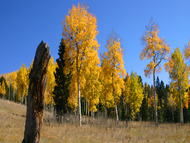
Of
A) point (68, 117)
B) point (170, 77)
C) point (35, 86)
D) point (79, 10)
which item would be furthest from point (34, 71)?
point (170, 77)

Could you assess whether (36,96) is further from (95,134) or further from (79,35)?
(79,35)

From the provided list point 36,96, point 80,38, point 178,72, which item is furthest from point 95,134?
point 178,72

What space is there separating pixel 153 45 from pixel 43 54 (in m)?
14.2

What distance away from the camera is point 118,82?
17.8 metres

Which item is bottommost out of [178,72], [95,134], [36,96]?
[95,134]

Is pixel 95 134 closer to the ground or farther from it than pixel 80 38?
closer to the ground

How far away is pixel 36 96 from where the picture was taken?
12.7ft

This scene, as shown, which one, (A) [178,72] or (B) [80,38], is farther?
(A) [178,72]

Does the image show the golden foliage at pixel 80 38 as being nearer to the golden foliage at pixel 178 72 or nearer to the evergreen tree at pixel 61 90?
the evergreen tree at pixel 61 90

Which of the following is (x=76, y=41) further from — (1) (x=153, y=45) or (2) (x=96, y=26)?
(1) (x=153, y=45)

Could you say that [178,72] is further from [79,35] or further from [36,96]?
[36,96]

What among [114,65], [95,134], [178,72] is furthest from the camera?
[178,72]

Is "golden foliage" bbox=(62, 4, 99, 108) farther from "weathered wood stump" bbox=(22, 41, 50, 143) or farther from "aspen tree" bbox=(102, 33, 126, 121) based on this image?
"weathered wood stump" bbox=(22, 41, 50, 143)

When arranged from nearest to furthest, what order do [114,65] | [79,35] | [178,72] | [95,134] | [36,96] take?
[36,96] → [95,134] → [79,35] → [114,65] → [178,72]
